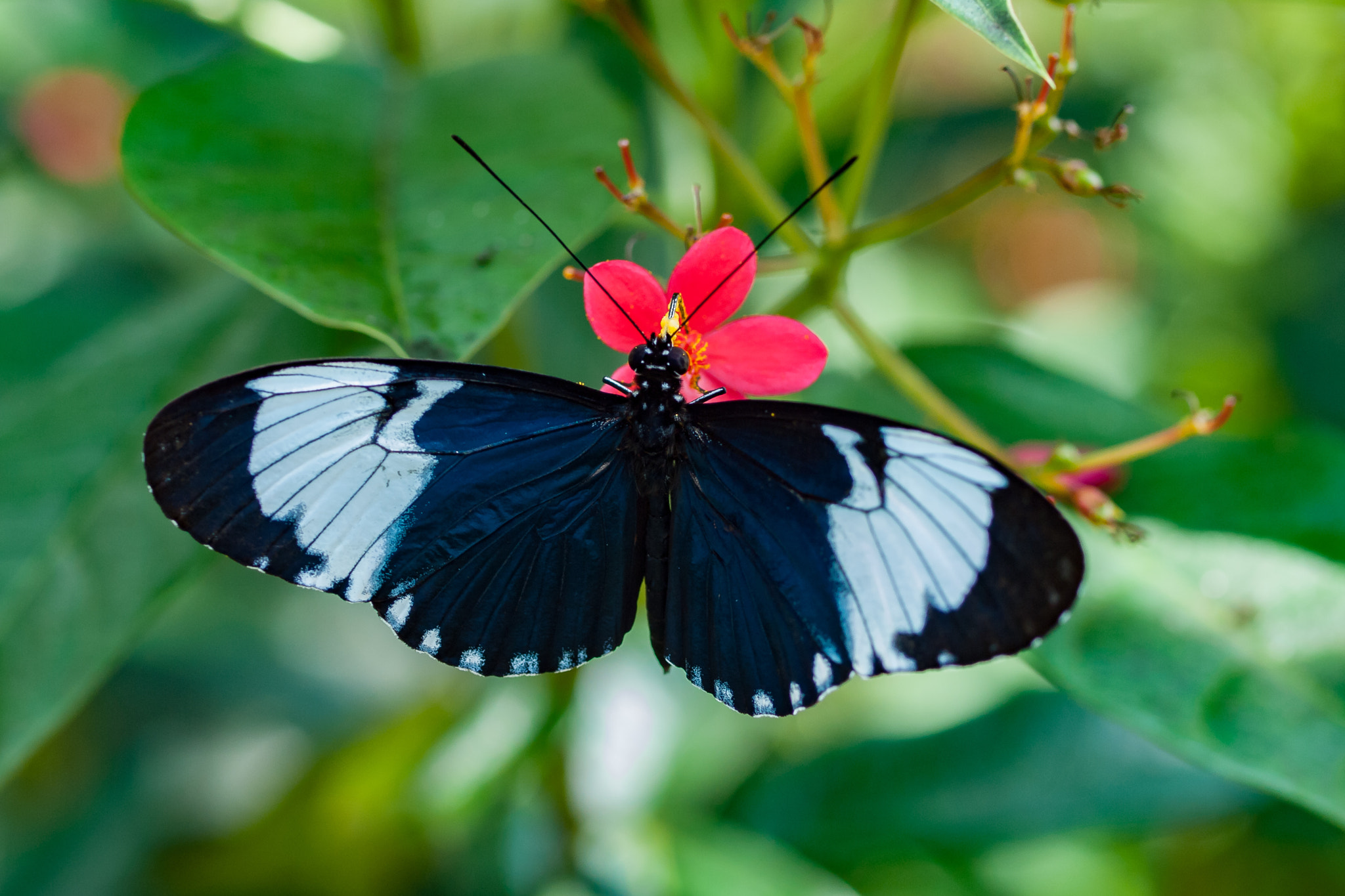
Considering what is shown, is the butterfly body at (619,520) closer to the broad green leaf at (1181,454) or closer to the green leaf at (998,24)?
the green leaf at (998,24)

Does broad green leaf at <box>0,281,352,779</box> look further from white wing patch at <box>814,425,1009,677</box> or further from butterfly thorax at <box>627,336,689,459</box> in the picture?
white wing patch at <box>814,425,1009,677</box>

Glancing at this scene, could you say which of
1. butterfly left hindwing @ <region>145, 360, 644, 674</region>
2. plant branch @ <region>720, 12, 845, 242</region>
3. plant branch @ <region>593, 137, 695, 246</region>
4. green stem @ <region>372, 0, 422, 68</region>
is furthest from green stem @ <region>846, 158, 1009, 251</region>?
green stem @ <region>372, 0, 422, 68</region>

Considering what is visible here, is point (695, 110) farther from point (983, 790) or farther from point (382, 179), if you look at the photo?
point (983, 790)

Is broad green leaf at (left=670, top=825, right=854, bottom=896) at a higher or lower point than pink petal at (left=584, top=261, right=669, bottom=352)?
lower

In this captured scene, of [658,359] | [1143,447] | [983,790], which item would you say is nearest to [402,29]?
[658,359]

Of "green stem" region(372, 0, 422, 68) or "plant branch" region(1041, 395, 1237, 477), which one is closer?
"plant branch" region(1041, 395, 1237, 477)

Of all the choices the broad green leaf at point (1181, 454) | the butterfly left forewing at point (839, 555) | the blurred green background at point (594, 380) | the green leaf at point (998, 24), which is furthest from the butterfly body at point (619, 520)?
the broad green leaf at point (1181, 454)
